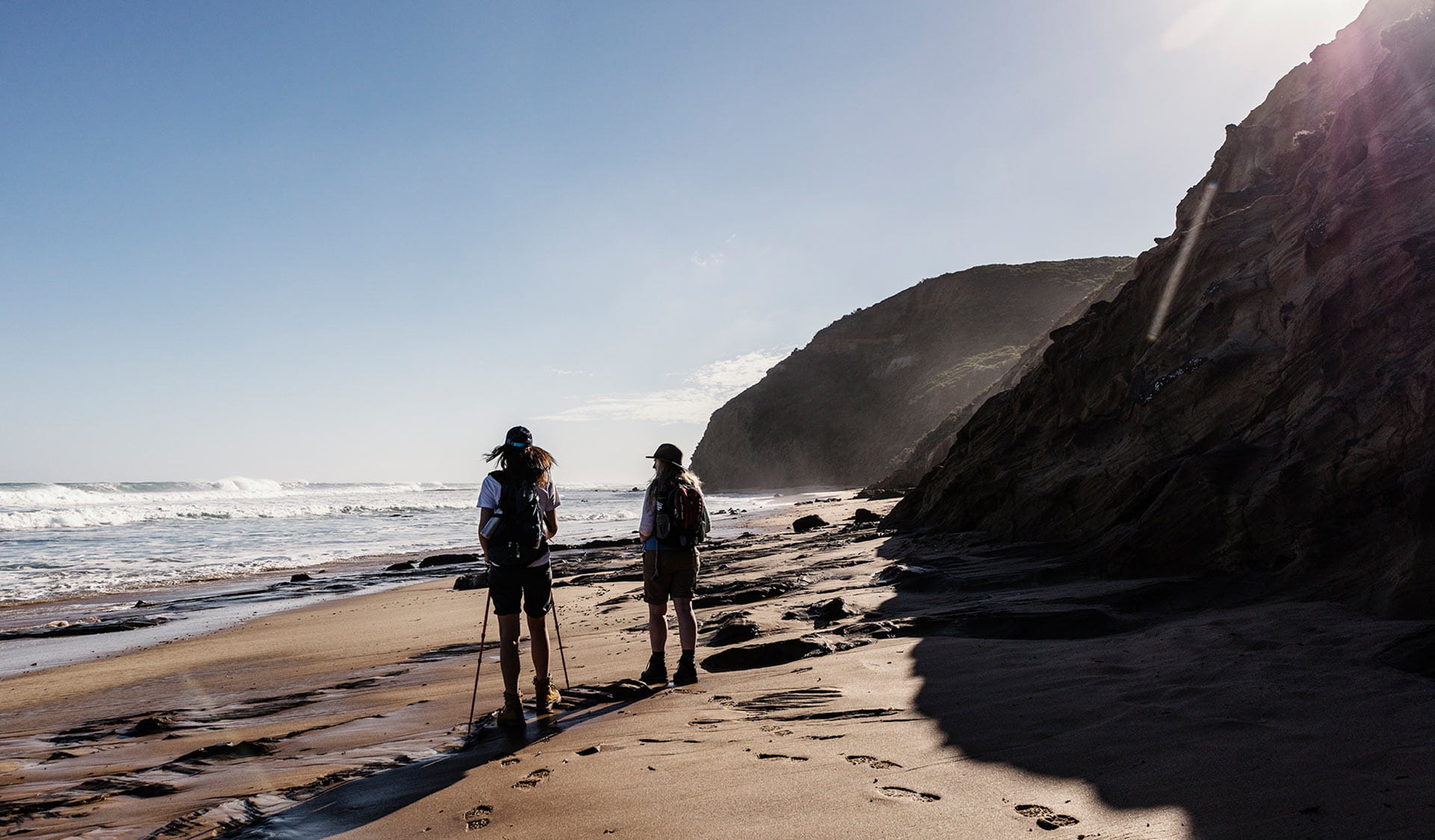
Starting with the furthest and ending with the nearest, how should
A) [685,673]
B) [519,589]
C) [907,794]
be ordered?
1. [685,673]
2. [519,589]
3. [907,794]

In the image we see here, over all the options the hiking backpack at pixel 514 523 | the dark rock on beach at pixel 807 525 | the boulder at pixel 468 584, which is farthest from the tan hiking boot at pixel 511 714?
the dark rock on beach at pixel 807 525

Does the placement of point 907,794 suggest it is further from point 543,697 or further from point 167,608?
point 167,608

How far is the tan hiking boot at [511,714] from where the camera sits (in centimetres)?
483

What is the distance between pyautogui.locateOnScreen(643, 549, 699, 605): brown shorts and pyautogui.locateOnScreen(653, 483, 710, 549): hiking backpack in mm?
75

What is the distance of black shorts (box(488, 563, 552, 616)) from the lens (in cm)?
529

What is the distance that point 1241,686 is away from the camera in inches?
151

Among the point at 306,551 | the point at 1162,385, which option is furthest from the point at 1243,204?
the point at 306,551

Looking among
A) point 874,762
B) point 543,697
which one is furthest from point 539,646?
point 874,762

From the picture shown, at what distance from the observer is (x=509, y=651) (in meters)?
5.14

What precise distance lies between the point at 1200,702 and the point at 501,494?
13.6 ft

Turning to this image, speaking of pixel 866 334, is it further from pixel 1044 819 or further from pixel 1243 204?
pixel 1044 819

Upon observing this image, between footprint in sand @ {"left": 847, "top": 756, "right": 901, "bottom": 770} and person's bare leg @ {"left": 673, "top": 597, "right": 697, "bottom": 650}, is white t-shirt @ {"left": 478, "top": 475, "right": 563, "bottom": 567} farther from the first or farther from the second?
footprint in sand @ {"left": 847, "top": 756, "right": 901, "bottom": 770}

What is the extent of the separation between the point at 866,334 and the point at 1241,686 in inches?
3346

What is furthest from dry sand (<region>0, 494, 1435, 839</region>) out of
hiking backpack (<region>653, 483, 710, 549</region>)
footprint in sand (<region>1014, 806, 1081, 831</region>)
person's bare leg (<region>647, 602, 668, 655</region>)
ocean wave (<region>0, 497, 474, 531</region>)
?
ocean wave (<region>0, 497, 474, 531</region>)
